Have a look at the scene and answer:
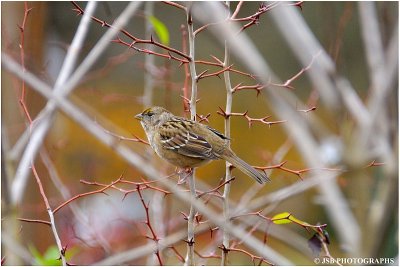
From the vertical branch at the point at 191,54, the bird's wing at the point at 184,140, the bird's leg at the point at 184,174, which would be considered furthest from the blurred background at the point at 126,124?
the vertical branch at the point at 191,54

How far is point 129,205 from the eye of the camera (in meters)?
6.65

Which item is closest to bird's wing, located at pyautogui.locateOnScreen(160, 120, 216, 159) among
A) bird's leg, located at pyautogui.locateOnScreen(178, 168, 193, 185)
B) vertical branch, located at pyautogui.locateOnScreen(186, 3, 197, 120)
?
bird's leg, located at pyautogui.locateOnScreen(178, 168, 193, 185)

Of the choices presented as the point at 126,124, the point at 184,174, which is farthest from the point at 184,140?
the point at 126,124

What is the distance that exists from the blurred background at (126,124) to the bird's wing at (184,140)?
228 millimetres

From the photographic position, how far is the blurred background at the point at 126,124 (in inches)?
149

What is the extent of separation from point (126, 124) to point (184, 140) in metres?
2.17

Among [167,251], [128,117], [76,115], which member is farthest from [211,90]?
[76,115]

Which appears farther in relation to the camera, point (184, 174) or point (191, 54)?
point (184, 174)

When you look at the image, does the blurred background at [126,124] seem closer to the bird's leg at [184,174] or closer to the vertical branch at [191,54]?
the bird's leg at [184,174]

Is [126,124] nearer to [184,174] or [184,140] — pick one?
[184,140]

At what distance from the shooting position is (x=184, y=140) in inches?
124

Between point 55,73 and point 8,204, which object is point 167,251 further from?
point 55,73

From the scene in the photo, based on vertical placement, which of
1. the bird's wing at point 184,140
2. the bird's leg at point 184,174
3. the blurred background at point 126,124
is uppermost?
the blurred background at point 126,124

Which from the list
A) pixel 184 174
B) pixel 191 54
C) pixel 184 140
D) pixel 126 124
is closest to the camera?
pixel 191 54
